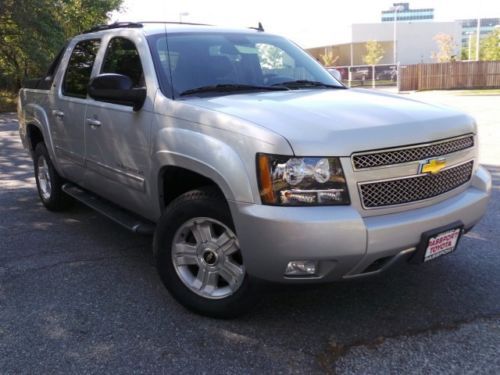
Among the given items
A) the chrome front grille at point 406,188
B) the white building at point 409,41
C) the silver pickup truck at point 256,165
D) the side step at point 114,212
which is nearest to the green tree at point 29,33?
the side step at point 114,212

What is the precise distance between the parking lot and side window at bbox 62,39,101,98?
146 cm

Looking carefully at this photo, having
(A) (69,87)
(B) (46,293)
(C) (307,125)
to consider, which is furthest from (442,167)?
(A) (69,87)

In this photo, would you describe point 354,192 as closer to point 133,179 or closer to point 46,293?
point 133,179

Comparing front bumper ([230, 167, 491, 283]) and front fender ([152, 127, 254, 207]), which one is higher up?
front fender ([152, 127, 254, 207])

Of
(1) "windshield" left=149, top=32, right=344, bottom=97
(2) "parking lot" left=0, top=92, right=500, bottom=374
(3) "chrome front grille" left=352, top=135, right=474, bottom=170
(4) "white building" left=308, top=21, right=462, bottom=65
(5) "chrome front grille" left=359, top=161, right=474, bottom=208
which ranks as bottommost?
(2) "parking lot" left=0, top=92, right=500, bottom=374

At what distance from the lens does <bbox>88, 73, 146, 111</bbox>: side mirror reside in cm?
362

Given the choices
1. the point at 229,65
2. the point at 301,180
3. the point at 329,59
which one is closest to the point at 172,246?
the point at 301,180

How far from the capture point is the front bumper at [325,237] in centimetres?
271

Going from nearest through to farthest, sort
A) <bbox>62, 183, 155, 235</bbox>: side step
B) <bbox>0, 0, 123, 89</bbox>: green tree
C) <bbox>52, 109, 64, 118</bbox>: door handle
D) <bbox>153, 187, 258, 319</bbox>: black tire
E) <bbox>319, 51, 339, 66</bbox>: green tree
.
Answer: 1. <bbox>153, 187, 258, 319</bbox>: black tire
2. <bbox>62, 183, 155, 235</bbox>: side step
3. <bbox>52, 109, 64, 118</bbox>: door handle
4. <bbox>0, 0, 123, 89</bbox>: green tree
5. <bbox>319, 51, 339, 66</bbox>: green tree

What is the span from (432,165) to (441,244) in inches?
18.3

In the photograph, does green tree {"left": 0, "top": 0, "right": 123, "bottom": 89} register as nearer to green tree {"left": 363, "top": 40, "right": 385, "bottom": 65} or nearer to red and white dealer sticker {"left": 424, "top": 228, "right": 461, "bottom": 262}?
red and white dealer sticker {"left": 424, "top": 228, "right": 461, "bottom": 262}

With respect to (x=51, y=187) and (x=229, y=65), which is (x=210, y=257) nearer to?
(x=229, y=65)

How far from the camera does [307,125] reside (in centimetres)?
287

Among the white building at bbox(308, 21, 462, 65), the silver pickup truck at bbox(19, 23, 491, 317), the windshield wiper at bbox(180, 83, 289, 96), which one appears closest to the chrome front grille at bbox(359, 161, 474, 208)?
the silver pickup truck at bbox(19, 23, 491, 317)
